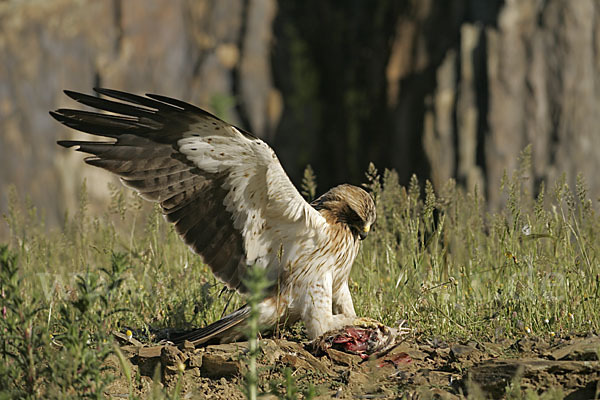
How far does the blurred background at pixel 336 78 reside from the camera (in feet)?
30.3

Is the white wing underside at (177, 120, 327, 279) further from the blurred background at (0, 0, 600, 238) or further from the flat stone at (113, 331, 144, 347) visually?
the blurred background at (0, 0, 600, 238)

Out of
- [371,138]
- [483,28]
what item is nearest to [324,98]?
[371,138]

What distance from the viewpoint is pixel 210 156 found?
4.21m

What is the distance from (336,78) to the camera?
11.7 meters

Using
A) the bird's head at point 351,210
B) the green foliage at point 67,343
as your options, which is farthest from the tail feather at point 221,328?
the green foliage at point 67,343

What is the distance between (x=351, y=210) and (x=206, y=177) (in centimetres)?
88

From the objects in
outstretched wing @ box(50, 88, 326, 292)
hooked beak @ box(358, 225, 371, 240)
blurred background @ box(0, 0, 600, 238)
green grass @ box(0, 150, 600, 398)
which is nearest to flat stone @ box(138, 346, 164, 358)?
green grass @ box(0, 150, 600, 398)

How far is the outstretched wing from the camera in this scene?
410 centimetres

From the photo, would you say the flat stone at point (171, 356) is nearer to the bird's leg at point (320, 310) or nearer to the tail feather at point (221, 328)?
the tail feather at point (221, 328)

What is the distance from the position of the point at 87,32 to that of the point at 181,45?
1.33 m

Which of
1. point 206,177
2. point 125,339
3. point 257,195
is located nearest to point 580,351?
point 257,195

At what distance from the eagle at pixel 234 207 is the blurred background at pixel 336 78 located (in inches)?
187

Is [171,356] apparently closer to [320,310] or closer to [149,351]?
[149,351]

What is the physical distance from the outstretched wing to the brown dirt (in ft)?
1.99
